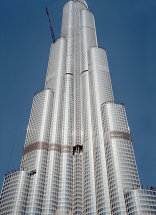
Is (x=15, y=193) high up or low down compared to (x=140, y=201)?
up

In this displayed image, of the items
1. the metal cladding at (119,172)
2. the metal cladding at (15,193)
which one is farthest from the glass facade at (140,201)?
the metal cladding at (15,193)

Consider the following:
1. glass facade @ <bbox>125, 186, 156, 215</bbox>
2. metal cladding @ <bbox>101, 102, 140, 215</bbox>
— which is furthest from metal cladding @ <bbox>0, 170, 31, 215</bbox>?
glass facade @ <bbox>125, 186, 156, 215</bbox>

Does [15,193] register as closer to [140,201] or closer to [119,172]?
[119,172]

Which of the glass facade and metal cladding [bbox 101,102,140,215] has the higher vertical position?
metal cladding [bbox 101,102,140,215]

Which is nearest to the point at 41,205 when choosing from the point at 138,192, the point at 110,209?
the point at 110,209

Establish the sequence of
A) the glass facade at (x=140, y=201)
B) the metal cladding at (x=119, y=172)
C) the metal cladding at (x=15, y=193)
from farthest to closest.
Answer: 1. the metal cladding at (x=15, y=193)
2. the metal cladding at (x=119, y=172)
3. the glass facade at (x=140, y=201)

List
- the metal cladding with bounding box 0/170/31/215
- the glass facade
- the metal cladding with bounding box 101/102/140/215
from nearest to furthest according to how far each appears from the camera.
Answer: the glass facade
the metal cladding with bounding box 101/102/140/215
the metal cladding with bounding box 0/170/31/215

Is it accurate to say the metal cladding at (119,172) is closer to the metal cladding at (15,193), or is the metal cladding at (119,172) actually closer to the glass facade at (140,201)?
the glass facade at (140,201)

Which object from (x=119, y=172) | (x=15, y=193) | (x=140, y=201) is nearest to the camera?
Answer: (x=140, y=201)

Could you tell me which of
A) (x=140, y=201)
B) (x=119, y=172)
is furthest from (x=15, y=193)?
(x=140, y=201)

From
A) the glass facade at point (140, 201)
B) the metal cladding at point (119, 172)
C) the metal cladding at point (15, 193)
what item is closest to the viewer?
the glass facade at point (140, 201)

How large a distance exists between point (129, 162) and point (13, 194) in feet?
277

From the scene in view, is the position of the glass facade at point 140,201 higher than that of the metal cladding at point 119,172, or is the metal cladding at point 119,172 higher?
the metal cladding at point 119,172

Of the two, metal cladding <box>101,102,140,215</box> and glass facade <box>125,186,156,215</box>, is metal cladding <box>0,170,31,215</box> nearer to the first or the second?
metal cladding <box>101,102,140,215</box>
